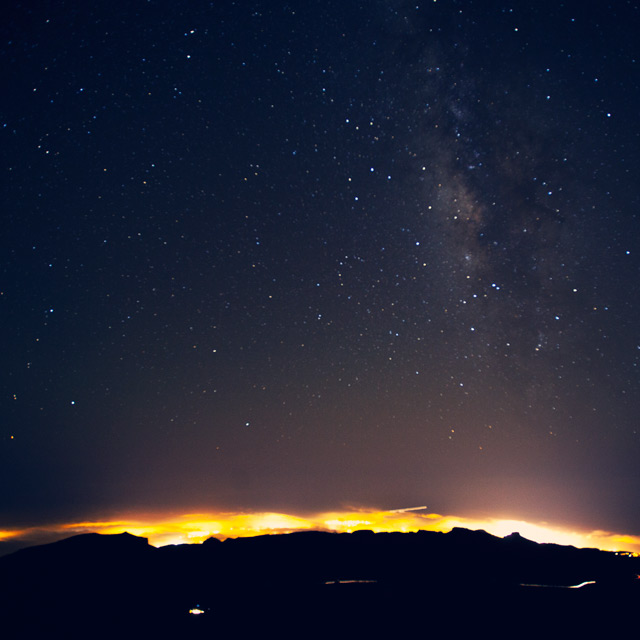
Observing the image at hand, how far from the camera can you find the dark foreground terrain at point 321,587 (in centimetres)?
2138

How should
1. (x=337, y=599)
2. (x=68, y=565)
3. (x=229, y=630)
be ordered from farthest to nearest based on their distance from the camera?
(x=68, y=565), (x=337, y=599), (x=229, y=630)

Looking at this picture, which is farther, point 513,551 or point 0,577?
point 513,551

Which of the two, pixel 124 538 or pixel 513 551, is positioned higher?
pixel 124 538

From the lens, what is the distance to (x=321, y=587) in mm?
29641

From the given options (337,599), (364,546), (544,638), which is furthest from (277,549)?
(544,638)

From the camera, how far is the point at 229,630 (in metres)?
21.3

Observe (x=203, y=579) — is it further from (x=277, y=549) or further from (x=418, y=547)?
(x=418, y=547)

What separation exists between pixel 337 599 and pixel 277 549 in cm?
1523

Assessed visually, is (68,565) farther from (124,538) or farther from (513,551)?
(513,551)

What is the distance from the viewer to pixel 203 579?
1256 inches

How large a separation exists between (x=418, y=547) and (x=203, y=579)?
18.8 metres

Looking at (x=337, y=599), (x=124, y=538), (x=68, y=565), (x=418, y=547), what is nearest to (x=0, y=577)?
(x=68, y=565)

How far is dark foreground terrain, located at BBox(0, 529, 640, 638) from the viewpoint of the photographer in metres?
21.4

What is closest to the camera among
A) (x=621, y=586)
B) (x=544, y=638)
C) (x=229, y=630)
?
(x=544, y=638)
